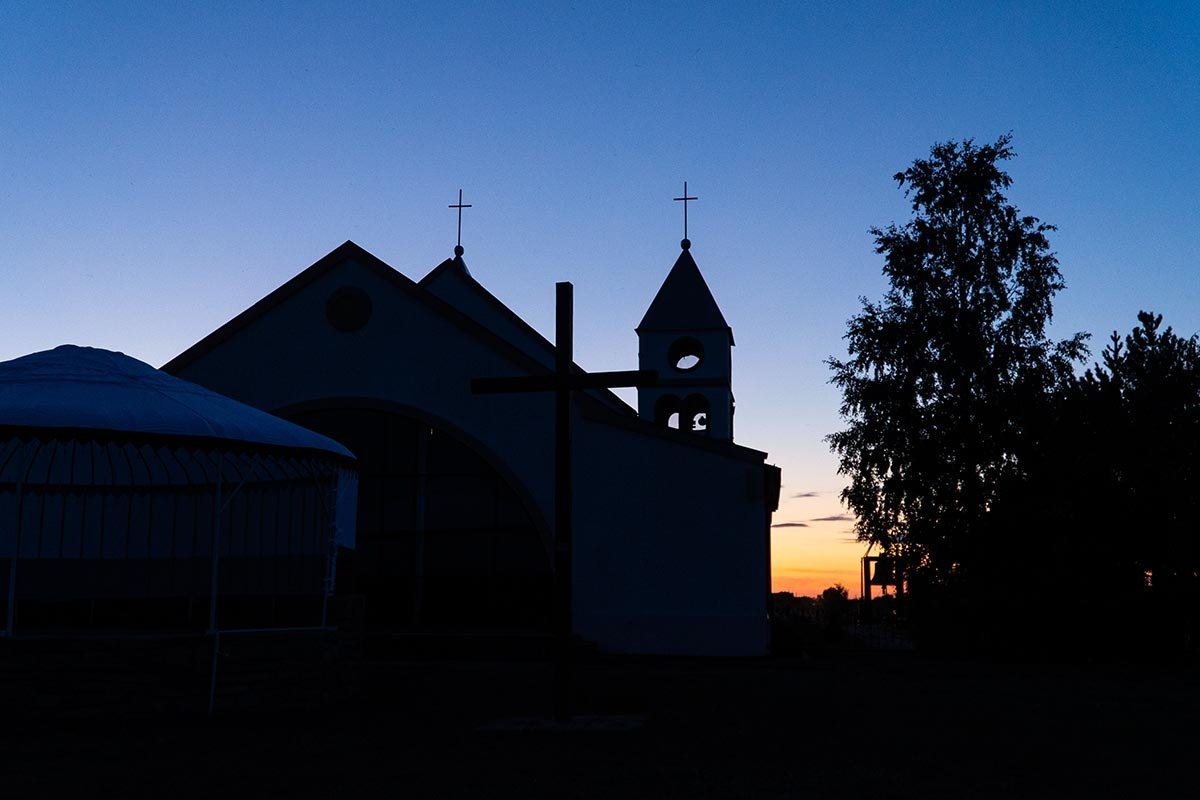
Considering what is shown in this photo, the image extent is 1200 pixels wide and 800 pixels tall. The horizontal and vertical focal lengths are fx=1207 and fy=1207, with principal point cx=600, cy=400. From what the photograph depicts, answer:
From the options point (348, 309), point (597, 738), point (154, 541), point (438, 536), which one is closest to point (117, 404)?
point (597, 738)

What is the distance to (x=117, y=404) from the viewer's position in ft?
44.7

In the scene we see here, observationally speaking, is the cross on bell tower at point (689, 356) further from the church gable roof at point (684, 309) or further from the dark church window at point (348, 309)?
the dark church window at point (348, 309)

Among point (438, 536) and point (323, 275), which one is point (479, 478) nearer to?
point (438, 536)

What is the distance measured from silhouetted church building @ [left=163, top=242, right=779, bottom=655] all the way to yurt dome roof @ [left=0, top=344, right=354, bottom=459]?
29.5ft

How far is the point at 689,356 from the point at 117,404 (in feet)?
69.1

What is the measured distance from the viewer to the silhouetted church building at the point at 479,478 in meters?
22.9

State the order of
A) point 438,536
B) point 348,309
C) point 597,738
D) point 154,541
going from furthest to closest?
1. point 348,309
2. point 438,536
3. point 154,541
4. point 597,738

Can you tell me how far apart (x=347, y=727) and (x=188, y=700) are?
220cm

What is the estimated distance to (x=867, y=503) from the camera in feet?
94.0

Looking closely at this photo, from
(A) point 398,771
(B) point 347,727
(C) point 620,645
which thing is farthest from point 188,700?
(C) point 620,645

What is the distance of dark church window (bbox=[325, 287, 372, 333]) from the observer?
2548cm

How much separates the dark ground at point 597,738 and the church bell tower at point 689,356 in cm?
1434

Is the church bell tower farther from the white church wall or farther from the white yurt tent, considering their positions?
the white yurt tent

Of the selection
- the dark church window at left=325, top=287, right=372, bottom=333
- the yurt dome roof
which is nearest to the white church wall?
the dark church window at left=325, top=287, right=372, bottom=333
